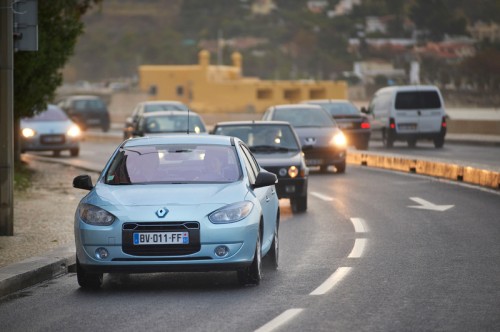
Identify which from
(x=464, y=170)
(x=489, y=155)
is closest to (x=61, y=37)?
(x=464, y=170)

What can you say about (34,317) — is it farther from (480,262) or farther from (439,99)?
(439,99)

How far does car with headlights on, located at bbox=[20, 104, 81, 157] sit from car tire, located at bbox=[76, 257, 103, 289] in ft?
83.8

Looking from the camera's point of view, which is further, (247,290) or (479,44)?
(479,44)

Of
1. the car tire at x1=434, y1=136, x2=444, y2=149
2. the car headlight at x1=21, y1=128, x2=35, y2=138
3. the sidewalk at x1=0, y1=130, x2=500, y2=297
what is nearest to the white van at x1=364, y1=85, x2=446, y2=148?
the car tire at x1=434, y1=136, x2=444, y2=149

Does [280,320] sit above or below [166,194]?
below

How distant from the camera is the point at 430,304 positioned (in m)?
9.77

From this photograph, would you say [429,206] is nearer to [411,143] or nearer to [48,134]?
[48,134]

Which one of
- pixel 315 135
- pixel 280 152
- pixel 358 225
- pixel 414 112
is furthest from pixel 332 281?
pixel 414 112

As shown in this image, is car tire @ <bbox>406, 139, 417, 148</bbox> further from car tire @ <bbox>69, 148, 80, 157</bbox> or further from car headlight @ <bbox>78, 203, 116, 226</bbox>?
car headlight @ <bbox>78, 203, 116, 226</bbox>

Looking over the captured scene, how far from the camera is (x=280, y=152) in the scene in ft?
68.6

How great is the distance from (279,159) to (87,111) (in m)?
44.7

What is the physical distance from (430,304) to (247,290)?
1840mm

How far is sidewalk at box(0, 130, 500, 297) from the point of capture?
11.6 meters

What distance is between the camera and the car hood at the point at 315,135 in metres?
28.2
